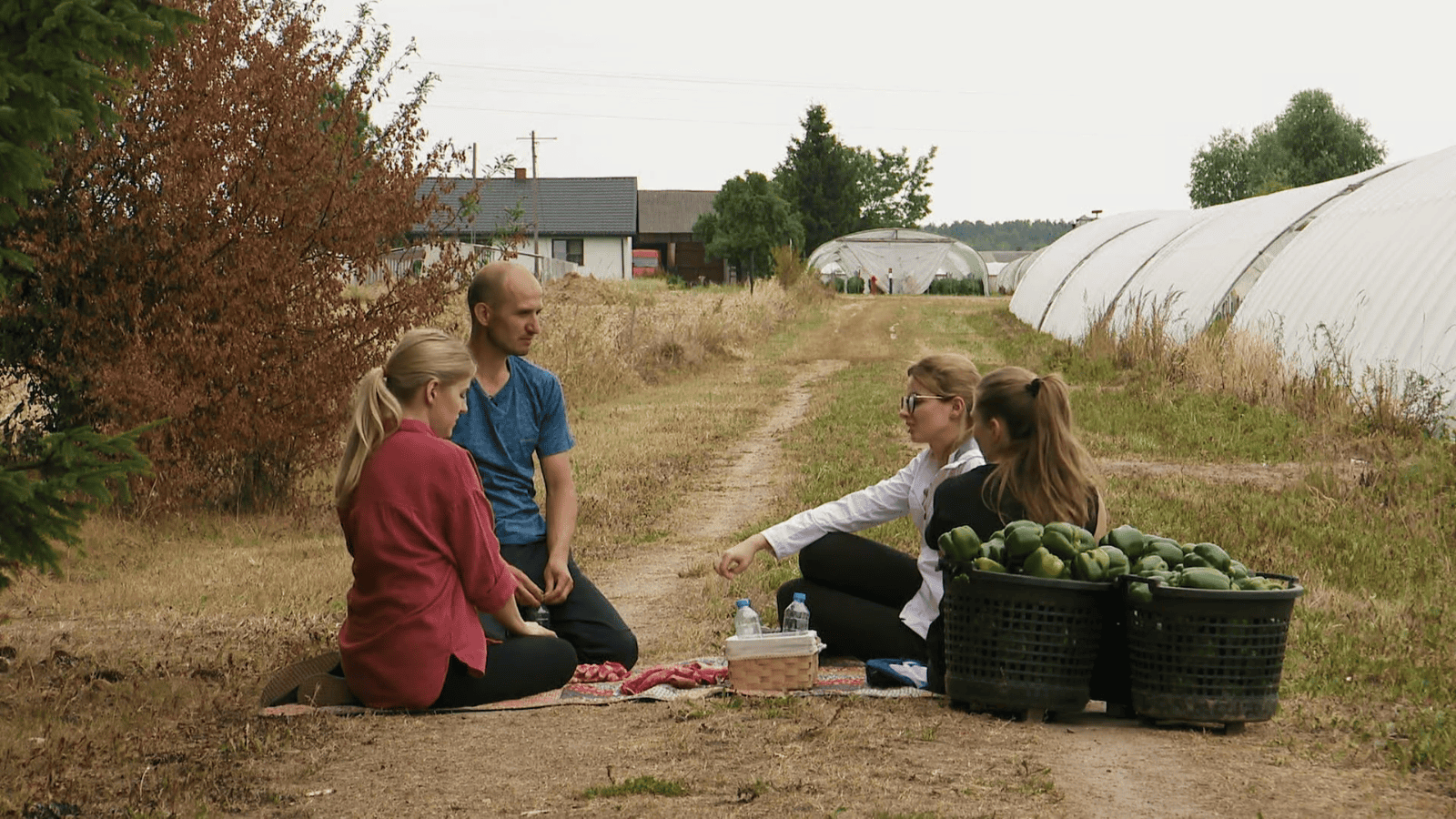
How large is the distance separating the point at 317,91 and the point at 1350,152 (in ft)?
266

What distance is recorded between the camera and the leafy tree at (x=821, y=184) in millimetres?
91562

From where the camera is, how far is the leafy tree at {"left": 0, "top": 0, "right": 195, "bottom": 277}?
382 centimetres

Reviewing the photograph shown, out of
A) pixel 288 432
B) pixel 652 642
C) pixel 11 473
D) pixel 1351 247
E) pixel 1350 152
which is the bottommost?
pixel 652 642

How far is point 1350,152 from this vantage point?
81.2 metres

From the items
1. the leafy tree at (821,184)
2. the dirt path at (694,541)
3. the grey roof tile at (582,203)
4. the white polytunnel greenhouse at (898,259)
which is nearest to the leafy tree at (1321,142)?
the white polytunnel greenhouse at (898,259)

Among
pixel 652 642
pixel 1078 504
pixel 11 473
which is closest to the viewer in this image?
pixel 11 473

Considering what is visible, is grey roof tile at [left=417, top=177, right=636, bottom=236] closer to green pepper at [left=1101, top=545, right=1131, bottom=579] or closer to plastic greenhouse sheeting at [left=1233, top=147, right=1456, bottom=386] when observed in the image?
plastic greenhouse sheeting at [left=1233, top=147, right=1456, bottom=386]

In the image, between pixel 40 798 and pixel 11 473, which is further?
pixel 40 798

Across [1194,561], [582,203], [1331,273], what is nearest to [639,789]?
[1194,561]

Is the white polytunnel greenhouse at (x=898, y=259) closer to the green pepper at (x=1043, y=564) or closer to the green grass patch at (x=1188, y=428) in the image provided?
the green grass patch at (x=1188, y=428)

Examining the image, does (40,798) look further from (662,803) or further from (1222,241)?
(1222,241)

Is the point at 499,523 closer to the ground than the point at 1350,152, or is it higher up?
closer to the ground

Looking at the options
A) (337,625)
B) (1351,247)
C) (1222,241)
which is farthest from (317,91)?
(1222,241)

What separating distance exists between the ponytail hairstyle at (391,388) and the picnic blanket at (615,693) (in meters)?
0.85
